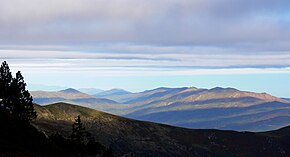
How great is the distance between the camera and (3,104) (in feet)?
344

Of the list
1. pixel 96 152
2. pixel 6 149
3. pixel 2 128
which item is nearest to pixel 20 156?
pixel 6 149

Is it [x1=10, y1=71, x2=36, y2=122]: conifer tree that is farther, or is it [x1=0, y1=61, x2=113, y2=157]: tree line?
[x1=10, y1=71, x2=36, y2=122]: conifer tree

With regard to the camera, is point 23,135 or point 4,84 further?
point 4,84

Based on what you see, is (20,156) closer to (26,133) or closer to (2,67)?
(26,133)

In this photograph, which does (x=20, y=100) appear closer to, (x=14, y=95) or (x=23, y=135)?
(x=14, y=95)

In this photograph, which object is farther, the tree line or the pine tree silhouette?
the pine tree silhouette

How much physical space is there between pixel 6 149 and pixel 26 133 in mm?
19902

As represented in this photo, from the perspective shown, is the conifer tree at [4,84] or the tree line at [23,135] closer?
the tree line at [23,135]

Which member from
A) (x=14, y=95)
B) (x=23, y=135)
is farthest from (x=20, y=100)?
(x=23, y=135)

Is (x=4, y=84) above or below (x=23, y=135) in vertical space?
above

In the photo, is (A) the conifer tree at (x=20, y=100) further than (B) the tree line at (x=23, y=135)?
Yes

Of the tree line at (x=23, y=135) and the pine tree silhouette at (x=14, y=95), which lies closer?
the tree line at (x=23, y=135)

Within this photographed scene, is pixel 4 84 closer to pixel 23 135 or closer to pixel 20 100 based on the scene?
pixel 20 100

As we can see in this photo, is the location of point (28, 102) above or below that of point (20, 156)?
above
